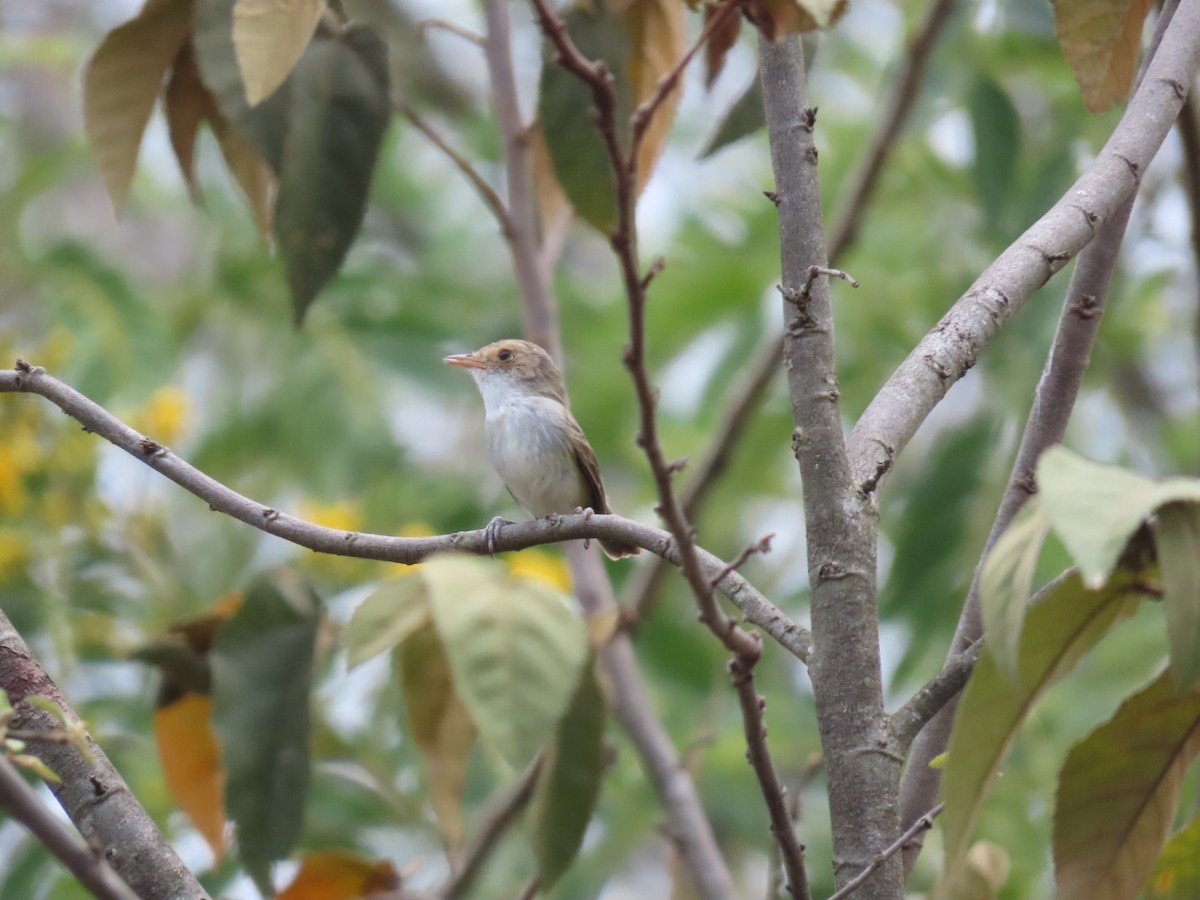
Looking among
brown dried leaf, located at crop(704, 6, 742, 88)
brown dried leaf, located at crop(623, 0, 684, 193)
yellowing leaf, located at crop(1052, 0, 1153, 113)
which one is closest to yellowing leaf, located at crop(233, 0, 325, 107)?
brown dried leaf, located at crop(704, 6, 742, 88)

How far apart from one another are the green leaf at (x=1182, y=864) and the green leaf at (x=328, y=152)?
1962 millimetres

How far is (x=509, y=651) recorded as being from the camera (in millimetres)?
1393

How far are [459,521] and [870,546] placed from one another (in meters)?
2.94

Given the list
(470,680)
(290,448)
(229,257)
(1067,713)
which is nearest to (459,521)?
(290,448)

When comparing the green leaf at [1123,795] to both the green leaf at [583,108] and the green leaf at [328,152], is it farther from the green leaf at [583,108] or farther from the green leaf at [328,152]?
the green leaf at [328,152]

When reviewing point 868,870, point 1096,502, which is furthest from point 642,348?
point 868,870

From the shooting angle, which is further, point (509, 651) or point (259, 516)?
point (259, 516)

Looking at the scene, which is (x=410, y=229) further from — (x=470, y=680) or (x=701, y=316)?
(x=470, y=680)

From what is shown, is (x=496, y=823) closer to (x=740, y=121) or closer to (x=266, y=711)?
(x=266, y=711)

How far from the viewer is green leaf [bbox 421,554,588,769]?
133 cm

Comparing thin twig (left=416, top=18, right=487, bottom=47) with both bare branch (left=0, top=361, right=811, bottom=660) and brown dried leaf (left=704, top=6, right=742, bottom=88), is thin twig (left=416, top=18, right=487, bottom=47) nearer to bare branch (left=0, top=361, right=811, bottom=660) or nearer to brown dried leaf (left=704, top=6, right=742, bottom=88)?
brown dried leaf (left=704, top=6, right=742, bottom=88)

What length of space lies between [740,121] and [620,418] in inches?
101

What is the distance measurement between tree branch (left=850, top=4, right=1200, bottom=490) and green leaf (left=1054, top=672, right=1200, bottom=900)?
48 centimetres

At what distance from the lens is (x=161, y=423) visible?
4.56 m
